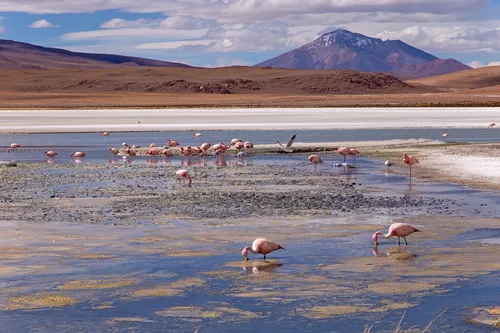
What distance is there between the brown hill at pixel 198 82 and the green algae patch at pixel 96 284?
127 m

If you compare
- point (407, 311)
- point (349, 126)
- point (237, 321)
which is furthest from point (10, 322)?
point (349, 126)

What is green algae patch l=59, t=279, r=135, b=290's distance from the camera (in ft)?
34.6

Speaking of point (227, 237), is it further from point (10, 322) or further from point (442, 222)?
point (10, 322)

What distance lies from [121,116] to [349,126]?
66.8ft

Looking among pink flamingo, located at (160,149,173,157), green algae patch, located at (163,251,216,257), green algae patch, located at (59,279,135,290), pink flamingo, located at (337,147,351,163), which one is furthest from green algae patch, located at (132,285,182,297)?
pink flamingo, located at (160,149,173,157)

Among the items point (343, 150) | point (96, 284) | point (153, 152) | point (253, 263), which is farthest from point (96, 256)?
point (153, 152)

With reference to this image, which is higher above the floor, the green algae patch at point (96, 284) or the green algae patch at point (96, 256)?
the green algae patch at point (96, 256)

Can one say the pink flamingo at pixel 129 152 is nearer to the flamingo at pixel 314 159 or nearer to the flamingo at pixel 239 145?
the flamingo at pixel 239 145

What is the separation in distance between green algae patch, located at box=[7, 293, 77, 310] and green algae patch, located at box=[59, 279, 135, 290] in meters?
0.41

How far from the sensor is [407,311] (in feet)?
30.9

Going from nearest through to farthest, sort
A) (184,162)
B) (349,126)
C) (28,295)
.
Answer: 1. (28,295)
2. (184,162)
3. (349,126)

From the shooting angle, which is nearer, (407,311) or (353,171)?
(407,311)

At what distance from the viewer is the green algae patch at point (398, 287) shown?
10.3 m

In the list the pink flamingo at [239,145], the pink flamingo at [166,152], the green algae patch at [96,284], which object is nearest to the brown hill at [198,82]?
the pink flamingo at [239,145]
